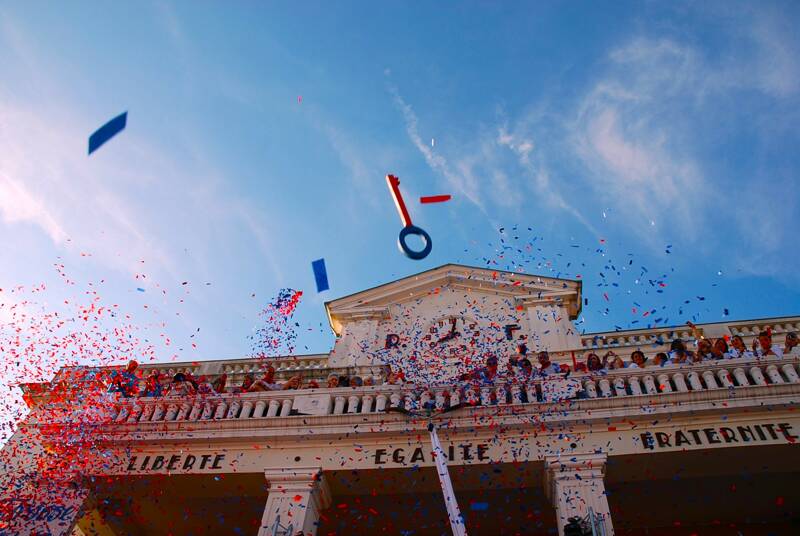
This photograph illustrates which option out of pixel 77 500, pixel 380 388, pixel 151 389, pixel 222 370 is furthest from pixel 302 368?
pixel 77 500

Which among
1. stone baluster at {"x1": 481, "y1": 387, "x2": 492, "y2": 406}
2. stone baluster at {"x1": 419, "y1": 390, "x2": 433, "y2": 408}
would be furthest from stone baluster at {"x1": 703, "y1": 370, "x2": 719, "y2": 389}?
stone baluster at {"x1": 419, "y1": 390, "x2": 433, "y2": 408}

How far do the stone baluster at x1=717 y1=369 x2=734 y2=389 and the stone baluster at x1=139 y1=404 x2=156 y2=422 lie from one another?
11.2m

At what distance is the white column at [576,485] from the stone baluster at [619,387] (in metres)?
1.43

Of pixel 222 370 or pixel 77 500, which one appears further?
pixel 222 370

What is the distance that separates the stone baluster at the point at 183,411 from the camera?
13428 mm

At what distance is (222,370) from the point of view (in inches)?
737

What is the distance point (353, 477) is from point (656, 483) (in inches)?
218

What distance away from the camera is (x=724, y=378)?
11922 millimetres

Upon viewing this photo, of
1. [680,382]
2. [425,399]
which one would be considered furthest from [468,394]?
Result: [680,382]

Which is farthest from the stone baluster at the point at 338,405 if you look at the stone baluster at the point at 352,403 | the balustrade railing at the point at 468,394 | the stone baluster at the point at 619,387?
the stone baluster at the point at 619,387

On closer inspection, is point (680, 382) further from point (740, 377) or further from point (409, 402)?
point (409, 402)

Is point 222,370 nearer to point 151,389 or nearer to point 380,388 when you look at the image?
point 151,389

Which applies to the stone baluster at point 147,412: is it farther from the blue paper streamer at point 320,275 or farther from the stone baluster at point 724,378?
the stone baluster at point 724,378

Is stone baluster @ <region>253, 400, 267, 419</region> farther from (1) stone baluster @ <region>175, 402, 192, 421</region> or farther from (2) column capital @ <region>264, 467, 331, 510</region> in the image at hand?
(1) stone baluster @ <region>175, 402, 192, 421</region>
